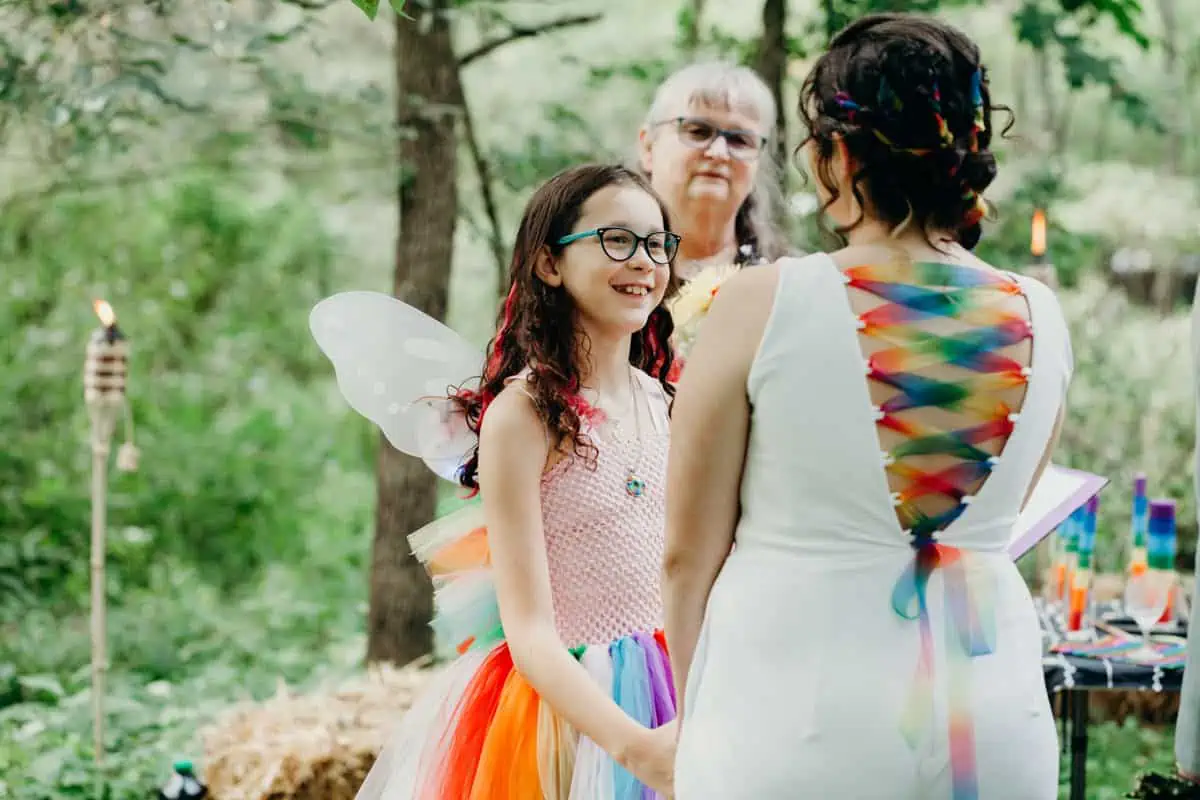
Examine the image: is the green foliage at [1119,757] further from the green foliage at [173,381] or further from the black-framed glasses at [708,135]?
the green foliage at [173,381]

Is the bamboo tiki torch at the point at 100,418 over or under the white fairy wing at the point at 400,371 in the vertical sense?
under

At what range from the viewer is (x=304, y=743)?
3439 mm

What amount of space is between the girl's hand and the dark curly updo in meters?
0.66

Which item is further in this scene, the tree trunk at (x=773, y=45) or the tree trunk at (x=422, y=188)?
the tree trunk at (x=773, y=45)

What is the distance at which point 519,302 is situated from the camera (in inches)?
77.7

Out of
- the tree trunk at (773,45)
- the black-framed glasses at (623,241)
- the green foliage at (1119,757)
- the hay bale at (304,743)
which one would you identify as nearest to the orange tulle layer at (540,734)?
the black-framed glasses at (623,241)

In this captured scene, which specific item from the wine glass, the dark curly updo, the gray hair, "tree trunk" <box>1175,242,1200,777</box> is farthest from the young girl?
the wine glass

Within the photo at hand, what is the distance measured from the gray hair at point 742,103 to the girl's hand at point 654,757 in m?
1.38

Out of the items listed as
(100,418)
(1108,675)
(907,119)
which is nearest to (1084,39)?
(1108,675)

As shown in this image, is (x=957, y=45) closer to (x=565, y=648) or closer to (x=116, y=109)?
(x=565, y=648)

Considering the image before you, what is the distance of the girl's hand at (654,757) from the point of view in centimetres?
165

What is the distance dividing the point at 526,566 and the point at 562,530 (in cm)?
13

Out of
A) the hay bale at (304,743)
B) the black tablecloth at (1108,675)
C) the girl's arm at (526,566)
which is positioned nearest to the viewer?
the girl's arm at (526,566)

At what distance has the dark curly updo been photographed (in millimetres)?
1387
